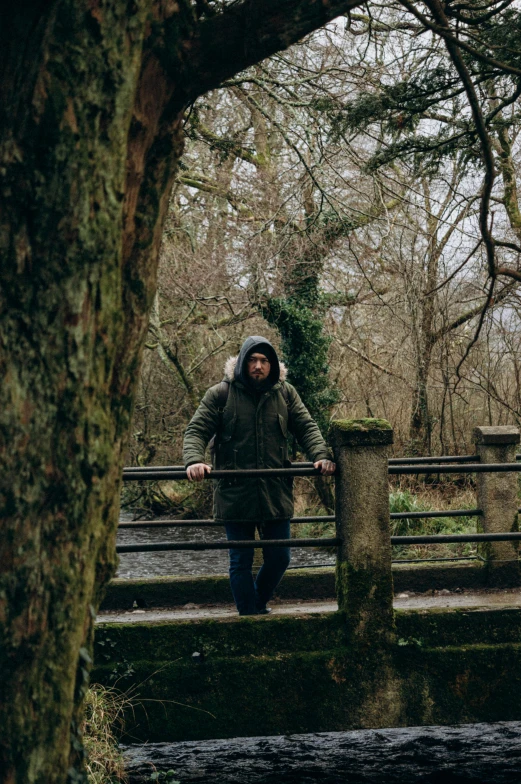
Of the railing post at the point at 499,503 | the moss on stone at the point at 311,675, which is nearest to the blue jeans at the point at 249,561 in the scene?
the moss on stone at the point at 311,675

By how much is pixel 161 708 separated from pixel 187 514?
1236cm

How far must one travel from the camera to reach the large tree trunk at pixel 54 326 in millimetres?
2723

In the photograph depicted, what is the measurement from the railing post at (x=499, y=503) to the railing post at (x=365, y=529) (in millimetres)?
2138

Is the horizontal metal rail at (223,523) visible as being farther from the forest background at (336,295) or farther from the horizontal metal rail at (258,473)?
the forest background at (336,295)

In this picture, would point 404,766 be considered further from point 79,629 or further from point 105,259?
point 105,259

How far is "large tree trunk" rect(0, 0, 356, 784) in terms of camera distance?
2.72 metres

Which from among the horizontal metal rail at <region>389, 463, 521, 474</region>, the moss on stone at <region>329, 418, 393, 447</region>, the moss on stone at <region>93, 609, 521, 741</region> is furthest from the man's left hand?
the moss on stone at <region>93, 609, 521, 741</region>

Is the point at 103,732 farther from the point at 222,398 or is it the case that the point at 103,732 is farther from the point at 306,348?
the point at 306,348

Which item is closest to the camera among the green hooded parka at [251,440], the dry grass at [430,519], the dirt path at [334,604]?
the green hooded parka at [251,440]

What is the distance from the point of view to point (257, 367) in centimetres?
552

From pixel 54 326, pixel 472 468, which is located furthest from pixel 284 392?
pixel 54 326

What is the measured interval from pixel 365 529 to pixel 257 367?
1.29 meters

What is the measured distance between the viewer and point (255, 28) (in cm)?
316

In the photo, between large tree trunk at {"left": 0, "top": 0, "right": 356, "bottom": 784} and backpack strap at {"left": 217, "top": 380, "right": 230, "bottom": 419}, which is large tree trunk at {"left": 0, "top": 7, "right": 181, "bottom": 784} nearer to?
large tree trunk at {"left": 0, "top": 0, "right": 356, "bottom": 784}
